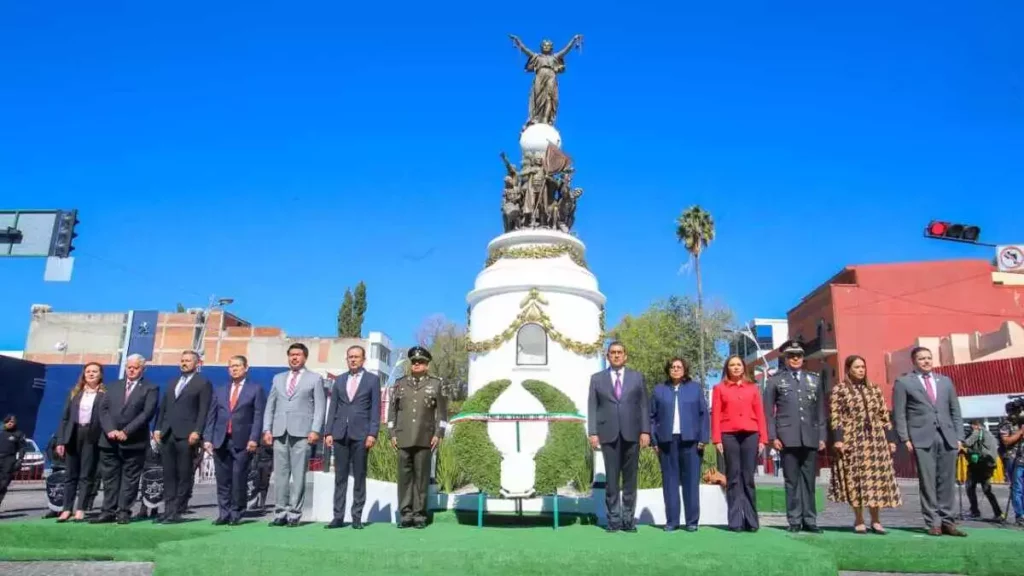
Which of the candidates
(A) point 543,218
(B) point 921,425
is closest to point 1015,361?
(A) point 543,218

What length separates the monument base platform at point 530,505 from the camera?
8250 millimetres

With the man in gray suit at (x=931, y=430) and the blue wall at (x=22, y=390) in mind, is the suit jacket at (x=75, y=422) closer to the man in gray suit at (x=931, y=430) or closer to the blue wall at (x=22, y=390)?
the man in gray suit at (x=931, y=430)

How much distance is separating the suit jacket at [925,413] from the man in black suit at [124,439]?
28.3 ft

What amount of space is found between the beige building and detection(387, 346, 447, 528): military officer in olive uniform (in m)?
42.8

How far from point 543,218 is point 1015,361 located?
2079 cm

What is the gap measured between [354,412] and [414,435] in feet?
2.52

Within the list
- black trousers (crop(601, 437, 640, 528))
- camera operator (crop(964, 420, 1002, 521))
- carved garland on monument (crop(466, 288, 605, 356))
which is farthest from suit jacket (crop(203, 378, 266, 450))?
camera operator (crop(964, 420, 1002, 521))

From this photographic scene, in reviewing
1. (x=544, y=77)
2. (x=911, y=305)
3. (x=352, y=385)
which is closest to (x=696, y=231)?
(x=911, y=305)

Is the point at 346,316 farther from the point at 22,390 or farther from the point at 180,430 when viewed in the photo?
the point at 180,430

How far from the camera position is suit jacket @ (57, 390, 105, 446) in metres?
8.22

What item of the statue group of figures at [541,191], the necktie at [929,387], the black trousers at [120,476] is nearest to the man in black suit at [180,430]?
the black trousers at [120,476]

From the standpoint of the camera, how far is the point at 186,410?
8.04m

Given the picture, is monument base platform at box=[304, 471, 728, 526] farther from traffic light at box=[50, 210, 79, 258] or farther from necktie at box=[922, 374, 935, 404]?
traffic light at box=[50, 210, 79, 258]

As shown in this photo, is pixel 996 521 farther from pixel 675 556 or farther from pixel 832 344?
pixel 832 344
